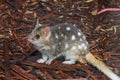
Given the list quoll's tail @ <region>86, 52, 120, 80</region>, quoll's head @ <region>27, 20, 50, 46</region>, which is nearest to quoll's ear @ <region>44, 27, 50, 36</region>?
quoll's head @ <region>27, 20, 50, 46</region>

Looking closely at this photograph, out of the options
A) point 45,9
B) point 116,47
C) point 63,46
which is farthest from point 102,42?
point 45,9

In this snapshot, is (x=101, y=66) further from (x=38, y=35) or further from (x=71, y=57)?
(x=38, y=35)

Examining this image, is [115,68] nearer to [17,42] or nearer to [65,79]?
[65,79]

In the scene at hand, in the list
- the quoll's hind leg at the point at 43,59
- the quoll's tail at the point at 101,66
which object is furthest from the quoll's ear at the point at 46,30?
the quoll's tail at the point at 101,66

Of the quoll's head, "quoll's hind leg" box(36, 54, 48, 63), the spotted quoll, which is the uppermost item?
the quoll's head

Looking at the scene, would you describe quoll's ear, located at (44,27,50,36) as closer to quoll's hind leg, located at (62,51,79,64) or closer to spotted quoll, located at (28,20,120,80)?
spotted quoll, located at (28,20,120,80)

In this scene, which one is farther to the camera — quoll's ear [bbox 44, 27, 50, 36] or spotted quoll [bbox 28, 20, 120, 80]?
spotted quoll [bbox 28, 20, 120, 80]
